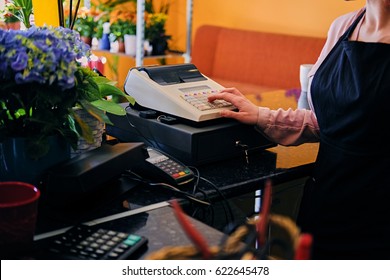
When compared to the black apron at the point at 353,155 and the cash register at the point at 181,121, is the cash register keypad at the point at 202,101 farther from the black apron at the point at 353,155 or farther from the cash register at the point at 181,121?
the black apron at the point at 353,155

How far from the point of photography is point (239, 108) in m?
1.63

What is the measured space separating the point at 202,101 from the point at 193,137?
0.16m

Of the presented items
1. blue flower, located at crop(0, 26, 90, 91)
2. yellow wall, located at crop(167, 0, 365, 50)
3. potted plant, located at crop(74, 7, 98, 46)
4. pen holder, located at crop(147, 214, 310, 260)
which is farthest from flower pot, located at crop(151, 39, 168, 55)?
pen holder, located at crop(147, 214, 310, 260)

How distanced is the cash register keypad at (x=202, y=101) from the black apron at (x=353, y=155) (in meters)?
0.26

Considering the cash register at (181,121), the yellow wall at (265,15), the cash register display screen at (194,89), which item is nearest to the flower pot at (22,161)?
the cash register at (181,121)

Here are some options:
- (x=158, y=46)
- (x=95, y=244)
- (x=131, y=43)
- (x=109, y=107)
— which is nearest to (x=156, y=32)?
(x=158, y=46)

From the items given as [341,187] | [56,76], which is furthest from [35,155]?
[341,187]

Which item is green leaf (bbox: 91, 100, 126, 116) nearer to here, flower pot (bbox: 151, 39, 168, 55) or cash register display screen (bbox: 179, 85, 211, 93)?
cash register display screen (bbox: 179, 85, 211, 93)

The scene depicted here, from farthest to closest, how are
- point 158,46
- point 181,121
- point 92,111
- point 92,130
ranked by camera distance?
point 158,46
point 181,121
point 92,130
point 92,111

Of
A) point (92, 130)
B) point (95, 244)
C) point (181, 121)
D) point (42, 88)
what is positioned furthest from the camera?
point (181, 121)

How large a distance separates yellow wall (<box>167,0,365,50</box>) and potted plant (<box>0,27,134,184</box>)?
3.11 m

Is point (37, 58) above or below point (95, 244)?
above

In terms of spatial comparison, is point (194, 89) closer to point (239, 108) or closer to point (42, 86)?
point (239, 108)

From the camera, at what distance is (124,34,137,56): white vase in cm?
459
